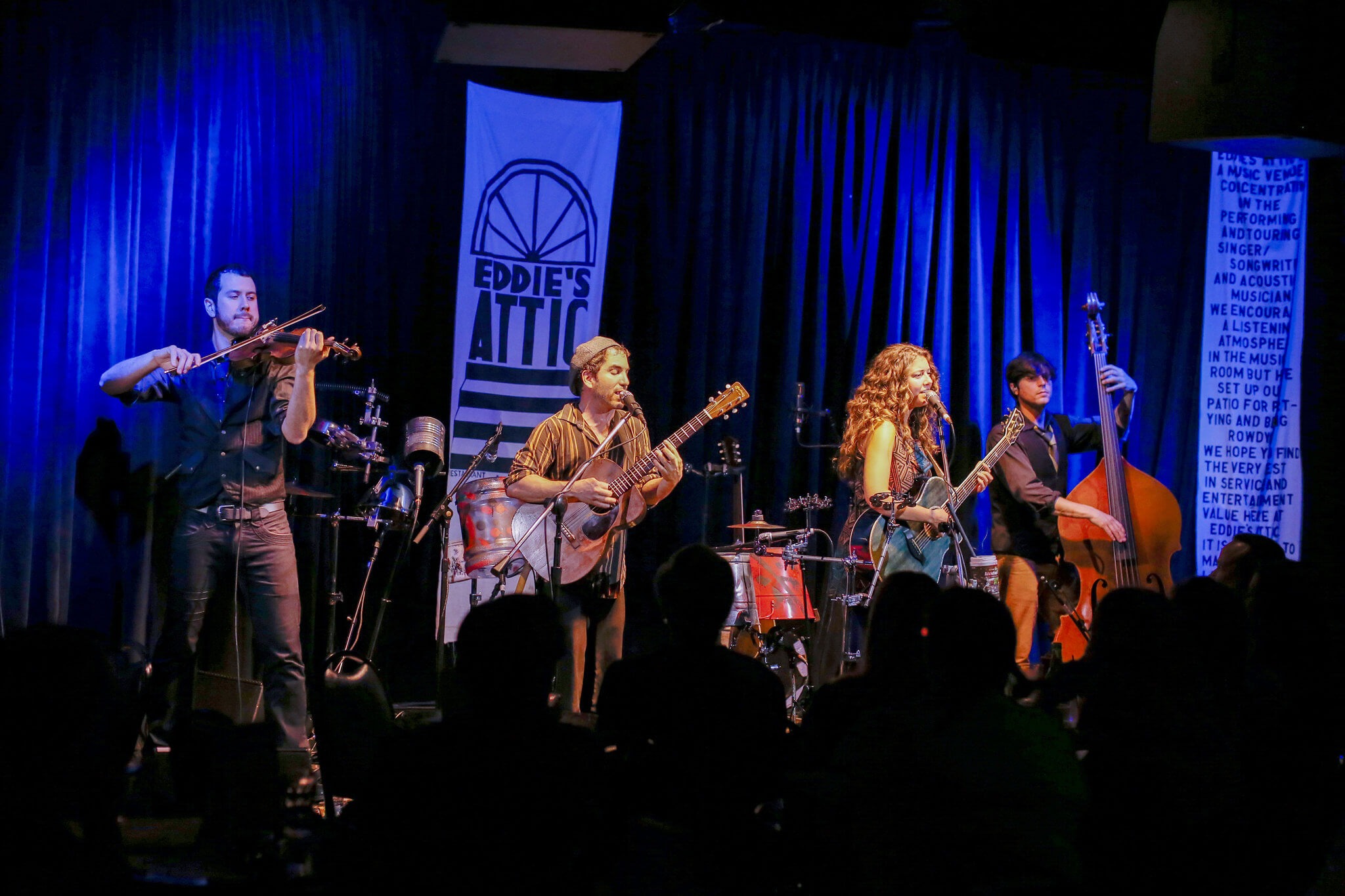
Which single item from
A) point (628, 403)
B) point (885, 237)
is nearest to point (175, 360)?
point (628, 403)

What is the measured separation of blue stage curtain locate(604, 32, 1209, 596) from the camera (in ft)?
21.9

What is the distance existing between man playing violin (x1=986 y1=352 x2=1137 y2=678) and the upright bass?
0.08m

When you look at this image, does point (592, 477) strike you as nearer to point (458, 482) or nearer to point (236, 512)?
point (458, 482)

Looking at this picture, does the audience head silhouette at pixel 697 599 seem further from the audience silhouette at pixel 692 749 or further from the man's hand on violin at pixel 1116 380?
the man's hand on violin at pixel 1116 380

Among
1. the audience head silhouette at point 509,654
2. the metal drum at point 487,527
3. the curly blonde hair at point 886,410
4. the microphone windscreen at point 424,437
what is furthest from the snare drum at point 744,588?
the audience head silhouette at point 509,654

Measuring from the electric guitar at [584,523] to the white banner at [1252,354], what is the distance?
13.1 feet

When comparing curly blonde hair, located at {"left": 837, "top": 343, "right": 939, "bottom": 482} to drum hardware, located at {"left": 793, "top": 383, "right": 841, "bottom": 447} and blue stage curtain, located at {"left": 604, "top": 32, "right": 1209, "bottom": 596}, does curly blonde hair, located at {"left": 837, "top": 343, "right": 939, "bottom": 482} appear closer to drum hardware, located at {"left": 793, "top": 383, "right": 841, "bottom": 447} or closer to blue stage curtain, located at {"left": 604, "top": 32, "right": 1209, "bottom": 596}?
drum hardware, located at {"left": 793, "top": 383, "right": 841, "bottom": 447}

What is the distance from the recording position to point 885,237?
23.6 feet

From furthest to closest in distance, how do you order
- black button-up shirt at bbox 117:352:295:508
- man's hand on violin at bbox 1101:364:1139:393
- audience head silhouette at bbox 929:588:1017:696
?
man's hand on violin at bbox 1101:364:1139:393
black button-up shirt at bbox 117:352:295:508
audience head silhouette at bbox 929:588:1017:696

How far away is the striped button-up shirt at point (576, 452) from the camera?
505 cm

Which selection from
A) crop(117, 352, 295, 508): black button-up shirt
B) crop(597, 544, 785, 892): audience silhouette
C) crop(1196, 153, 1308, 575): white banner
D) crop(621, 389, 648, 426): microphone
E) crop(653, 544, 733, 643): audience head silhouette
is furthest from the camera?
crop(1196, 153, 1308, 575): white banner

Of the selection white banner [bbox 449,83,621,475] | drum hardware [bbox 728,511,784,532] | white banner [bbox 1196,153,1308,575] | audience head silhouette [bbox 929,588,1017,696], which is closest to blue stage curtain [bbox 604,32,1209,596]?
white banner [bbox 1196,153,1308,575]

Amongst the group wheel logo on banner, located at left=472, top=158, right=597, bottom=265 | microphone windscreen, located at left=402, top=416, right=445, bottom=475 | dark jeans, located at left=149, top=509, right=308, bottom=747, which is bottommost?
dark jeans, located at left=149, top=509, right=308, bottom=747

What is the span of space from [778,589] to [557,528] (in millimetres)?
1502
